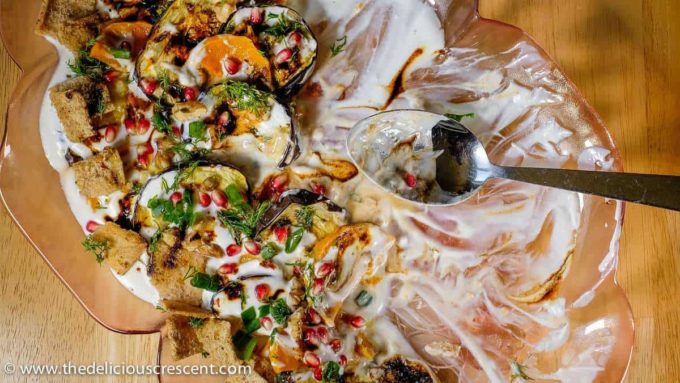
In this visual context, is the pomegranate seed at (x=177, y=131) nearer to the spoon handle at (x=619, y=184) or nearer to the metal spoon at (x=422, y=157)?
the metal spoon at (x=422, y=157)

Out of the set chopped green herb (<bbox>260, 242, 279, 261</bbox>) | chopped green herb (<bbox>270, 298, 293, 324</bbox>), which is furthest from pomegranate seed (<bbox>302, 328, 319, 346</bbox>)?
chopped green herb (<bbox>260, 242, 279, 261</bbox>)

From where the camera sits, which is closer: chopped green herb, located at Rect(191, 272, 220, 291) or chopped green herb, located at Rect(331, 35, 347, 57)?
chopped green herb, located at Rect(191, 272, 220, 291)

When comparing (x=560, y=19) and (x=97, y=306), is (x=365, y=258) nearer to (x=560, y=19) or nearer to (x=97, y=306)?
(x=97, y=306)

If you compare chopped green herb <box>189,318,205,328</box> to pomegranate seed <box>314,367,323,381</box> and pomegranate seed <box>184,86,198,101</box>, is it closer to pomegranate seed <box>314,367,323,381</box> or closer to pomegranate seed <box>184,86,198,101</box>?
pomegranate seed <box>314,367,323,381</box>

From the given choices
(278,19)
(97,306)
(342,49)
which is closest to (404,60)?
(342,49)

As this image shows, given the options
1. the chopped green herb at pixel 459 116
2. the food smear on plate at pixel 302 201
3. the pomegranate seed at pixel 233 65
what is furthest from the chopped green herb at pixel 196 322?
the chopped green herb at pixel 459 116

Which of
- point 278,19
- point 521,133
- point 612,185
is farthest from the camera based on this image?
point 521,133
